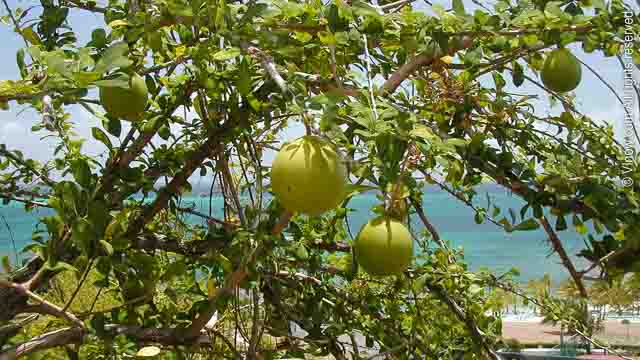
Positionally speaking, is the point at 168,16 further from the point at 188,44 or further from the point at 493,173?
the point at 493,173

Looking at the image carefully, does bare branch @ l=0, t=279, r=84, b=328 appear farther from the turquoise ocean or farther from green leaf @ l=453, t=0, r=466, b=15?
green leaf @ l=453, t=0, r=466, b=15

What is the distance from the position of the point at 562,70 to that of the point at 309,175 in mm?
915

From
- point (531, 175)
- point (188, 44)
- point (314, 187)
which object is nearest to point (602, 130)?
point (531, 175)

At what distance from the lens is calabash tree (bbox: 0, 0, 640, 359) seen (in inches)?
45.3

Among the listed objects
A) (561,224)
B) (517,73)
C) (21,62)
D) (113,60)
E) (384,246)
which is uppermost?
(517,73)

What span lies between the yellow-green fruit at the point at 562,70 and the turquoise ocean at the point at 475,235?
0.30 m

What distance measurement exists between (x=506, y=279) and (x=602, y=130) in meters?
0.57

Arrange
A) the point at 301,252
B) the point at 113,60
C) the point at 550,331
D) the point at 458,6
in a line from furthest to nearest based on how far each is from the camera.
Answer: the point at 550,331, the point at 301,252, the point at 458,6, the point at 113,60

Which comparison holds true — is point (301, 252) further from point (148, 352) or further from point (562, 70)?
point (562, 70)

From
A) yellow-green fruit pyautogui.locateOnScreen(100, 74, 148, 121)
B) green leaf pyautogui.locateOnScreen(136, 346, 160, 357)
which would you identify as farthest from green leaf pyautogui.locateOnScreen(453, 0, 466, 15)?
green leaf pyautogui.locateOnScreen(136, 346, 160, 357)

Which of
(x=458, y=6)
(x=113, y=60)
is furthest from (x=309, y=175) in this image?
(x=458, y=6)

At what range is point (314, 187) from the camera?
1017 millimetres

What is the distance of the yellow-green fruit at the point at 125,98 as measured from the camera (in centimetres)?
145

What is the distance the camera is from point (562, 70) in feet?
5.52
